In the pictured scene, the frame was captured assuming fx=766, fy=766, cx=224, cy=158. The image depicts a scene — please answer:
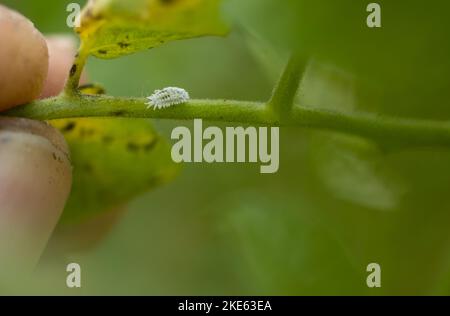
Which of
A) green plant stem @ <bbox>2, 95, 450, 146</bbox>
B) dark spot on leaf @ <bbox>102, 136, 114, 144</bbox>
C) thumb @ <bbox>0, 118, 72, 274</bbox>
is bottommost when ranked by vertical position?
thumb @ <bbox>0, 118, 72, 274</bbox>

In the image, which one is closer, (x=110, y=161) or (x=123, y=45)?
(x=123, y=45)

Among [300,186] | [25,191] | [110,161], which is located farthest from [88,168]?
[300,186]

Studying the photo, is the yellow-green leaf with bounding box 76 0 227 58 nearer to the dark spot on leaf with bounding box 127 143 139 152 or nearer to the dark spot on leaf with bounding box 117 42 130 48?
the dark spot on leaf with bounding box 117 42 130 48

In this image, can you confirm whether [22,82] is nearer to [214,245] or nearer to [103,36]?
[103,36]

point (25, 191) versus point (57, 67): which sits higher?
point (57, 67)

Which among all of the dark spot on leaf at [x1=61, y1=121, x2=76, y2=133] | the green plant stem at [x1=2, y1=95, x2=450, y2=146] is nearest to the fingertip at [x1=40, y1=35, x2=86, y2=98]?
the dark spot on leaf at [x1=61, y1=121, x2=76, y2=133]

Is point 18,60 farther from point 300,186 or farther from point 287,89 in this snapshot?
point 300,186
